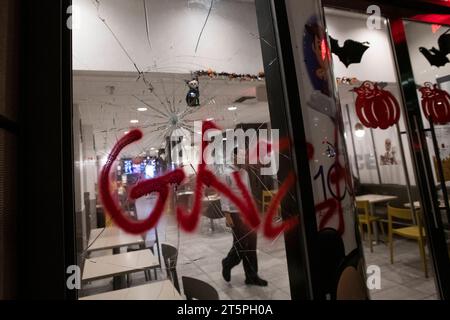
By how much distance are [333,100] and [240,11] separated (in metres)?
0.59

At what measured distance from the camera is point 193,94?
3.69 ft

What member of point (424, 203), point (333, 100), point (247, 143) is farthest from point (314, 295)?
point (424, 203)

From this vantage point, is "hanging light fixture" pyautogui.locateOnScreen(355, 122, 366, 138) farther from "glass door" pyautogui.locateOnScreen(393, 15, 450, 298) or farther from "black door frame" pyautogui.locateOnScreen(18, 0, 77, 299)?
"black door frame" pyautogui.locateOnScreen(18, 0, 77, 299)

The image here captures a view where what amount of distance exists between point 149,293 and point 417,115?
87.4 inches

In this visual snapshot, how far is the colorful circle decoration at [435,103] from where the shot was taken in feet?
7.02

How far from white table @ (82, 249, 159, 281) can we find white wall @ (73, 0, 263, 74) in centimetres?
72

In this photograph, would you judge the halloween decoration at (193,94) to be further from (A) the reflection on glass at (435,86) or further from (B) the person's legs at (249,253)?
(A) the reflection on glass at (435,86)

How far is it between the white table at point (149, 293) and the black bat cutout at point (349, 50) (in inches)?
75.9

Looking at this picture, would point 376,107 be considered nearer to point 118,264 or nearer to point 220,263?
point 220,263

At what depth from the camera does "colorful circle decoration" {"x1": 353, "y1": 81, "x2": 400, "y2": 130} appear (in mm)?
2088

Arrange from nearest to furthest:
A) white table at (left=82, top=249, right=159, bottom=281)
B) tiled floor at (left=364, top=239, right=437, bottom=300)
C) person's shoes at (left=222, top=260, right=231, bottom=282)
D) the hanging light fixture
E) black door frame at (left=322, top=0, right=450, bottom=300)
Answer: white table at (left=82, top=249, right=159, bottom=281) < person's shoes at (left=222, top=260, right=231, bottom=282) < black door frame at (left=322, top=0, right=450, bottom=300) < tiled floor at (left=364, top=239, right=437, bottom=300) < the hanging light fixture

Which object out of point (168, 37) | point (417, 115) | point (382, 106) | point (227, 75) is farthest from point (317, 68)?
point (417, 115)

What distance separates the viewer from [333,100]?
3.84 feet

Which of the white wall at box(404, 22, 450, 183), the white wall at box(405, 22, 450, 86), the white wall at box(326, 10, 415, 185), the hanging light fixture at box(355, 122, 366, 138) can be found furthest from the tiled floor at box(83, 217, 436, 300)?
the hanging light fixture at box(355, 122, 366, 138)
